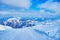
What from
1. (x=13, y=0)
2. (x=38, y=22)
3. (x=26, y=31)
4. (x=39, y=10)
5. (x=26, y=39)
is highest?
(x=13, y=0)

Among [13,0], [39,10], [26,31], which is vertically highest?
[13,0]

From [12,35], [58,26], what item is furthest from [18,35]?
[58,26]

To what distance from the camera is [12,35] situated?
4.63ft

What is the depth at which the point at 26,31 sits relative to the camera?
143cm

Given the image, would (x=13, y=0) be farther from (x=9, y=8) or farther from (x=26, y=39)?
(x=26, y=39)

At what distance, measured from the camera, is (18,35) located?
142 centimetres

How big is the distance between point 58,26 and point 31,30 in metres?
0.36

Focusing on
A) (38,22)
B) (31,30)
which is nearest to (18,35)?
(31,30)

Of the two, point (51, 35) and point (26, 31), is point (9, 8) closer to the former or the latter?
point (26, 31)

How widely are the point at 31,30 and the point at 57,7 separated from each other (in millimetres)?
466

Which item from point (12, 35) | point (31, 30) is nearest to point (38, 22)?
point (31, 30)

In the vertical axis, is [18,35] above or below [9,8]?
below

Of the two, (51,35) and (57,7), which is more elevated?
(57,7)

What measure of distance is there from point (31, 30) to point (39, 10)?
0.96 feet
